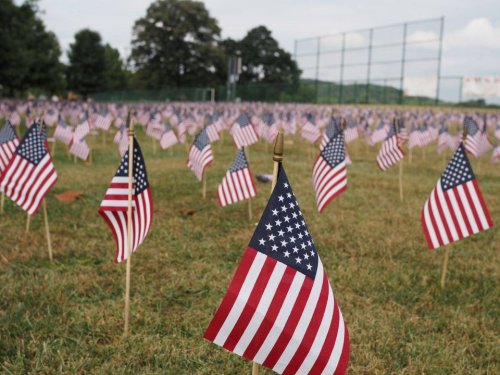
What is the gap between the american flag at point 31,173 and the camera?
203 inches

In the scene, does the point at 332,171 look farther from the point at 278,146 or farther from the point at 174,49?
the point at 174,49

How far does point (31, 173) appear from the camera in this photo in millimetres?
5164

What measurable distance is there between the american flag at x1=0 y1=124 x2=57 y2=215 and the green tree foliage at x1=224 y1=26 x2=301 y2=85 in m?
82.8

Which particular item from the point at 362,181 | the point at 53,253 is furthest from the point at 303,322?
the point at 362,181

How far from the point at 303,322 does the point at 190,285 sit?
282 cm

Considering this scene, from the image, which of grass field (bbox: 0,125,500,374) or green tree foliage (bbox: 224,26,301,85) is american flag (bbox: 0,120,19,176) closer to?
grass field (bbox: 0,125,500,374)

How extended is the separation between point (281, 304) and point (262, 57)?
3480 inches

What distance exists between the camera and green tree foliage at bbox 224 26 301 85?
8719 centimetres

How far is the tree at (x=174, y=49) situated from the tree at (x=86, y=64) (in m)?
5.69

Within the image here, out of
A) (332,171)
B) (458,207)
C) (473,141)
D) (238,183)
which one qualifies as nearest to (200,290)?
(238,183)

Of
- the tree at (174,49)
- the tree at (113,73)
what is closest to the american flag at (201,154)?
the tree at (174,49)

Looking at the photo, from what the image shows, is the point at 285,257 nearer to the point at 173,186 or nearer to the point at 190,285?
the point at 190,285

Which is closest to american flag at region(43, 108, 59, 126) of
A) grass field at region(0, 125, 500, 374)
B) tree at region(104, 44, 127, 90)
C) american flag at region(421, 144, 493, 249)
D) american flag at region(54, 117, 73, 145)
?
american flag at region(54, 117, 73, 145)

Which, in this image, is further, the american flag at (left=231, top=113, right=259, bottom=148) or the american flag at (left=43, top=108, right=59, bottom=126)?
the american flag at (left=43, top=108, right=59, bottom=126)
